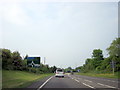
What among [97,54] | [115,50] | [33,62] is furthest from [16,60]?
[97,54]

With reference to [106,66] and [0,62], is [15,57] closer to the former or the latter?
[0,62]

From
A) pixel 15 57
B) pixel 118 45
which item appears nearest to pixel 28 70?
pixel 15 57

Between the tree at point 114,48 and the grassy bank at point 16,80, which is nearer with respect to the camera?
the grassy bank at point 16,80

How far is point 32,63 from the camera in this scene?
61.5 metres

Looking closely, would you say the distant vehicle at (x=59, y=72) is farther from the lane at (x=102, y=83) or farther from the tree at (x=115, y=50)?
the tree at (x=115, y=50)

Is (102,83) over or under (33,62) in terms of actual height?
under

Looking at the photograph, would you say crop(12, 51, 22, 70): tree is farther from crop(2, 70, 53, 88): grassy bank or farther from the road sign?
crop(2, 70, 53, 88): grassy bank

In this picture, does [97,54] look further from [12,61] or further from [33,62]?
[12,61]

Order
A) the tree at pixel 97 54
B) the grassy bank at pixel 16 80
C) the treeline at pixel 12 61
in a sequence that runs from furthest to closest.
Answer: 1. the tree at pixel 97 54
2. the treeline at pixel 12 61
3. the grassy bank at pixel 16 80

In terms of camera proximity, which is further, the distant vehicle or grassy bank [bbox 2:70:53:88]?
the distant vehicle

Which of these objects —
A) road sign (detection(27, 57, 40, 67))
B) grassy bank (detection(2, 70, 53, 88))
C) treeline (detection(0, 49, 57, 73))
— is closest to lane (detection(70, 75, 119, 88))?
grassy bank (detection(2, 70, 53, 88))

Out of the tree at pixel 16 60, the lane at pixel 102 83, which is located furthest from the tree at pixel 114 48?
the lane at pixel 102 83

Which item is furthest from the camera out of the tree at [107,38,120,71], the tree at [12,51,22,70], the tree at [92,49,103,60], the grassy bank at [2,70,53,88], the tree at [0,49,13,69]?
the tree at [92,49,103,60]

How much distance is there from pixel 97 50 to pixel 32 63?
5406 centimetres
